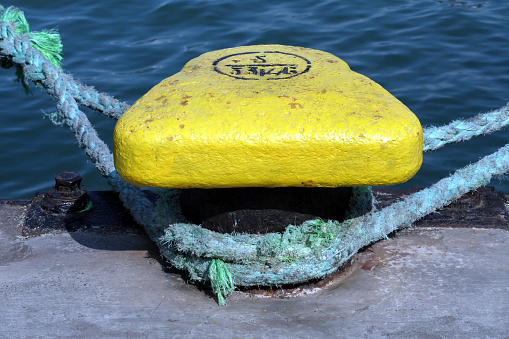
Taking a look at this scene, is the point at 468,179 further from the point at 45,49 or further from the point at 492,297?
the point at 45,49

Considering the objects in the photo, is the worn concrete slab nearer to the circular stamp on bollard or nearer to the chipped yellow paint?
the chipped yellow paint

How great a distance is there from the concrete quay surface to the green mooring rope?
71 millimetres

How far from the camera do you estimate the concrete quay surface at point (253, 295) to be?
1678 millimetres

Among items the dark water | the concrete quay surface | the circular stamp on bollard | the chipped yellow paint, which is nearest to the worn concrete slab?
the concrete quay surface

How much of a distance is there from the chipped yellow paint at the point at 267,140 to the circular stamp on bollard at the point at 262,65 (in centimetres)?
17

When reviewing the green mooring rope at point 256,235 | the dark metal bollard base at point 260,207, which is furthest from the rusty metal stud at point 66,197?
the dark metal bollard base at point 260,207

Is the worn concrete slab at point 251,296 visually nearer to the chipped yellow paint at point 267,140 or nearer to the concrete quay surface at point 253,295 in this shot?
the concrete quay surface at point 253,295

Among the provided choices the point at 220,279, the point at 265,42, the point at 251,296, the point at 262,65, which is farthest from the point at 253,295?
the point at 265,42

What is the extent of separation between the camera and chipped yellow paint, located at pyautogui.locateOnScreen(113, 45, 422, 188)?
5.10 feet

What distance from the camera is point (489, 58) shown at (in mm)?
4676

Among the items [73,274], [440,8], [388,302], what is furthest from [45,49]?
[440,8]

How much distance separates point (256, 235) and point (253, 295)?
0.60 feet

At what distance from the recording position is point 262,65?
1957mm

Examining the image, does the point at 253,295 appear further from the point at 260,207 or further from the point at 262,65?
the point at 262,65
